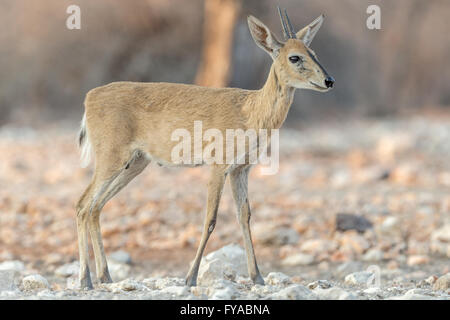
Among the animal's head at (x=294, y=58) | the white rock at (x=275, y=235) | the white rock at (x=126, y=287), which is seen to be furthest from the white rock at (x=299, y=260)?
the white rock at (x=126, y=287)

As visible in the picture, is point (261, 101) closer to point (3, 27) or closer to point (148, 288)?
point (148, 288)

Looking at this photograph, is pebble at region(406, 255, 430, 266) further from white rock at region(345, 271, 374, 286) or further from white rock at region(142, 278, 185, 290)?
white rock at region(142, 278, 185, 290)

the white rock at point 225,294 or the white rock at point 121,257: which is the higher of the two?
the white rock at point 225,294

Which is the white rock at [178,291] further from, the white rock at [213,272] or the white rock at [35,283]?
the white rock at [35,283]

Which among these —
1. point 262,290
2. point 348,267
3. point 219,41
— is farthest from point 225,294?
point 219,41

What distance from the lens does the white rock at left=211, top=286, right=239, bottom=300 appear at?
4.81 meters

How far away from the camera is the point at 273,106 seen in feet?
Result: 19.1

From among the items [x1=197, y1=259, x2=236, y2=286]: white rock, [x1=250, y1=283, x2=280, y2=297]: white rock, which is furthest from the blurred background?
[x1=250, y1=283, x2=280, y2=297]: white rock

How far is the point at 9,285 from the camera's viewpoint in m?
5.68

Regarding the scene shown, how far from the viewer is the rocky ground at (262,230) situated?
5.91m

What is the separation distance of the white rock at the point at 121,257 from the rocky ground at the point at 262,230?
0.02 m

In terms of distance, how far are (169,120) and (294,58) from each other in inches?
45.2
